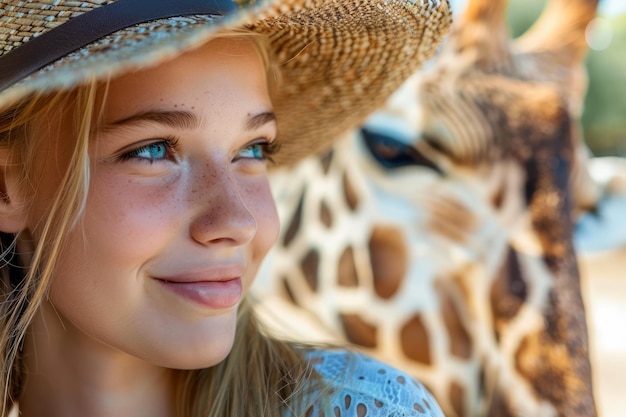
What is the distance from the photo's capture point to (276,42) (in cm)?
103

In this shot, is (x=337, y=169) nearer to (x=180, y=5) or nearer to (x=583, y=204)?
(x=583, y=204)

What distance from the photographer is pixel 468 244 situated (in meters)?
1.53

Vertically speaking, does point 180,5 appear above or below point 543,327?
above

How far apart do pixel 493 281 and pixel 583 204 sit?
453mm

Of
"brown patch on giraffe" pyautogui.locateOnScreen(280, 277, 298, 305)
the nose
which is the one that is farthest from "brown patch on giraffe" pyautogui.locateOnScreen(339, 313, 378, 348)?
the nose

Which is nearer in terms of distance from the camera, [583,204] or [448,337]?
[448,337]

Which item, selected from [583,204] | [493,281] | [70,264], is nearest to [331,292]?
[493,281]

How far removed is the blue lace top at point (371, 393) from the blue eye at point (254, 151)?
0.30 metres

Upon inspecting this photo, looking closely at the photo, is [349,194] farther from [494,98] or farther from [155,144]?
[155,144]

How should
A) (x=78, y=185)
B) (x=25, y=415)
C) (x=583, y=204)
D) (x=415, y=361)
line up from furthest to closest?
(x=583, y=204) → (x=415, y=361) → (x=25, y=415) → (x=78, y=185)

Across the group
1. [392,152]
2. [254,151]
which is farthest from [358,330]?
[254,151]

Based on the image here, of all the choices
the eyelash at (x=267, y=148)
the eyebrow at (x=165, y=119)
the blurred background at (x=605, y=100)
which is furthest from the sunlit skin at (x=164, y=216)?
the blurred background at (x=605, y=100)

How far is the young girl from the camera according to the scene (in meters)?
0.81

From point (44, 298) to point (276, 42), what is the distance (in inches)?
17.6
